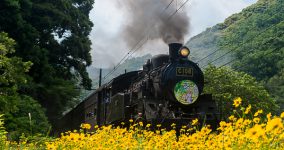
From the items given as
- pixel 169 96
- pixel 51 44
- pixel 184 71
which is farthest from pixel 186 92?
pixel 51 44

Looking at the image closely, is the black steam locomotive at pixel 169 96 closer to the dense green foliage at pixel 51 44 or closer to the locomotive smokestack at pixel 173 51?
the locomotive smokestack at pixel 173 51

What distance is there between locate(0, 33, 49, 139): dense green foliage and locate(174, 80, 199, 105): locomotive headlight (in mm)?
5219

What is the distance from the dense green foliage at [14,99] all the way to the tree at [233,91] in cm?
1987

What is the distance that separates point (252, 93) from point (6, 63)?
25.8 meters

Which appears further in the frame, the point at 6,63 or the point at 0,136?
the point at 6,63

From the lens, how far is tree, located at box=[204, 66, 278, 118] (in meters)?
34.6

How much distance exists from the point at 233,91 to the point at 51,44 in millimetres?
18662

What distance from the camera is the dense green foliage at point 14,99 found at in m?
14.1

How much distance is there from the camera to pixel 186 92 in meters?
12.1

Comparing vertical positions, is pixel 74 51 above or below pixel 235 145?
above

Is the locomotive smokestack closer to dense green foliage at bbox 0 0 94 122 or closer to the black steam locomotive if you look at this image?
the black steam locomotive

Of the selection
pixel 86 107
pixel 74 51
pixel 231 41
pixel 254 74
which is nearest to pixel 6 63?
pixel 86 107

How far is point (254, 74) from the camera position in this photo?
5803 cm

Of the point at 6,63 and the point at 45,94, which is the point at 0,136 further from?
the point at 45,94
